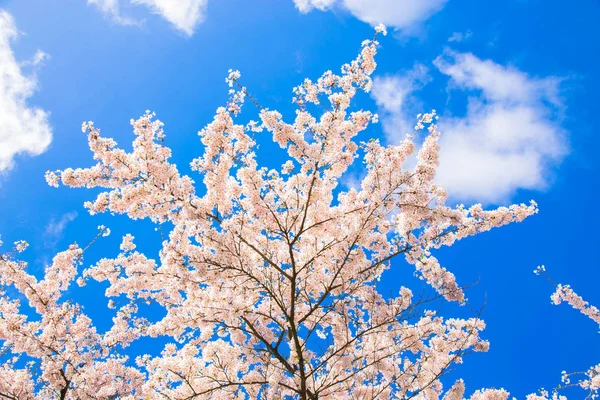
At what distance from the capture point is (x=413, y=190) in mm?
7766

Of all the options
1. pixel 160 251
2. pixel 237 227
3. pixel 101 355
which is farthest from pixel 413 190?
pixel 101 355

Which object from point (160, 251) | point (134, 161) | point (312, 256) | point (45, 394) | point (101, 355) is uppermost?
point (134, 161)

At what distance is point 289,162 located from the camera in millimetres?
7742

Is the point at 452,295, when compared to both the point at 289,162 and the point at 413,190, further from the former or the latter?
the point at 289,162

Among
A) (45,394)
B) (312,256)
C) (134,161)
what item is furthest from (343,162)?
(45,394)

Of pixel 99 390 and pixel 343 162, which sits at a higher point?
pixel 343 162

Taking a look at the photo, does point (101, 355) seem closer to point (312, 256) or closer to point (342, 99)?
point (312, 256)

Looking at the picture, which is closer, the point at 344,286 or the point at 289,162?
the point at 289,162

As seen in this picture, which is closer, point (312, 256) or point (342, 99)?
point (342, 99)

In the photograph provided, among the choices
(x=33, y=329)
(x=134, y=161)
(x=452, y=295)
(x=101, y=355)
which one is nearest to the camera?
(x=134, y=161)

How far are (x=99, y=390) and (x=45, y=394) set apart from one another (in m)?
1.52

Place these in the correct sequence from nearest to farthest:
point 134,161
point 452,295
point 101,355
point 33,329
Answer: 1. point 134,161
2. point 452,295
3. point 33,329
4. point 101,355

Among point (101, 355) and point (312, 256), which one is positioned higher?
point (312, 256)

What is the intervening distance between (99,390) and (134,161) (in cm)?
707
